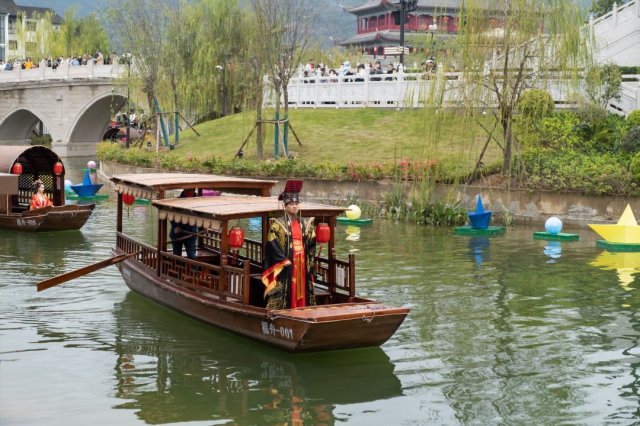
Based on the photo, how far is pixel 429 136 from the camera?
2638 cm

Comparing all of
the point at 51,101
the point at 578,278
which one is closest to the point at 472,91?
the point at 578,278

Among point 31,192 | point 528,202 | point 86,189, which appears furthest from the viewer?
point 86,189

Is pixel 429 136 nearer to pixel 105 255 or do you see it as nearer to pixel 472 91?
pixel 472 91

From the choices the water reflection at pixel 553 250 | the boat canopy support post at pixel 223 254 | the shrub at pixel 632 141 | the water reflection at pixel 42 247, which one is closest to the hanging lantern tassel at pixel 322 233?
the boat canopy support post at pixel 223 254

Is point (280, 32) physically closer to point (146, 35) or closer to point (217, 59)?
point (146, 35)

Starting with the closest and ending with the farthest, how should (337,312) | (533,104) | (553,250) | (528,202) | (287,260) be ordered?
(337,312)
(287,260)
(553,250)
(528,202)
(533,104)

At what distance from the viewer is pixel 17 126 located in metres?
64.9

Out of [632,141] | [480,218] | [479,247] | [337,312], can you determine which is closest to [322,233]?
[337,312]

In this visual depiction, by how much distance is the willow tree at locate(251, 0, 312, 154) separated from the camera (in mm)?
33062

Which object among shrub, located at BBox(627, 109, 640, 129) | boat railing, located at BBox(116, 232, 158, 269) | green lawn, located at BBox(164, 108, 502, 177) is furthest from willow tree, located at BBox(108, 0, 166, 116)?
boat railing, located at BBox(116, 232, 158, 269)

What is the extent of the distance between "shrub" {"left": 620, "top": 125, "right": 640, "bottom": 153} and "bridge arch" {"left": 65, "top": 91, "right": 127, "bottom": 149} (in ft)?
113

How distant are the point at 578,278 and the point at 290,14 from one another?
711 inches

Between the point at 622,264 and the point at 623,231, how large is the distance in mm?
2008

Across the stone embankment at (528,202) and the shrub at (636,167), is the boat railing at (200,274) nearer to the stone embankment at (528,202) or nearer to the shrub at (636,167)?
the stone embankment at (528,202)
